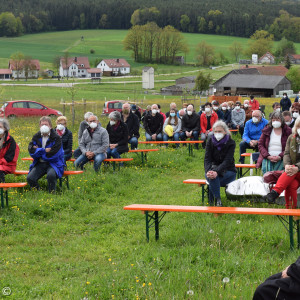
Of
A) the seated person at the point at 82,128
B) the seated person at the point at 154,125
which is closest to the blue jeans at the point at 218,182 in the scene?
the seated person at the point at 82,128

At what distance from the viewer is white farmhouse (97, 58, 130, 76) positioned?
12941cm

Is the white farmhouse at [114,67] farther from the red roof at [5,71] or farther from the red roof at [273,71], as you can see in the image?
the red roof at [273,71]

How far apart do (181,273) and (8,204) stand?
4541 mm

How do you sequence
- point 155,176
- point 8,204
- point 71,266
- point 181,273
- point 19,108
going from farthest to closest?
point 19,108 → point 155,176 → point 8,204 → point 71,266 → point 181,273

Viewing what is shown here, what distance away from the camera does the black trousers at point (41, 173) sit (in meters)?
9.99

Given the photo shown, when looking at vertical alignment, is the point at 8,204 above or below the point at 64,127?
below

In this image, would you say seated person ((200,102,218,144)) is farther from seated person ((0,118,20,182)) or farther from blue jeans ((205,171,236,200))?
seated person ((0,118,20,182))

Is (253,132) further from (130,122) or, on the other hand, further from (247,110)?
(247,110)

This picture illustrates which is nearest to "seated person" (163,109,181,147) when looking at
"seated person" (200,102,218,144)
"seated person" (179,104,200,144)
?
"seated person" (179,104,200,144)

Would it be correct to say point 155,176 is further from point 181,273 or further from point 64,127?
point 181,273

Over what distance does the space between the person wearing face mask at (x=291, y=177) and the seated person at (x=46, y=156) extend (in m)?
4.18

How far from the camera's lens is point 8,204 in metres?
8.97

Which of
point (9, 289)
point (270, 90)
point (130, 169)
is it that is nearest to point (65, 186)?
point (130, 169)

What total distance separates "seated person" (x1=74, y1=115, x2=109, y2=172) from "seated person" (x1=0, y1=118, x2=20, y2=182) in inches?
81.2
